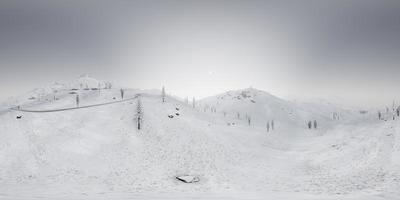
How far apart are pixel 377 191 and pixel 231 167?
61.0 ft

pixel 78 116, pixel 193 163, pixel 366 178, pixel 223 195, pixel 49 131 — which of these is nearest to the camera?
pixel 223 195

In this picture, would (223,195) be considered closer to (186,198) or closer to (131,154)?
(186,198)

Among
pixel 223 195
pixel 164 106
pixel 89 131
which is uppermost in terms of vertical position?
pixel 164 106

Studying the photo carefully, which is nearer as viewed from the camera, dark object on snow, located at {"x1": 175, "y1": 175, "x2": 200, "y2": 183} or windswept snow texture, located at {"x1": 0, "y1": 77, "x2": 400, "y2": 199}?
windswept snow texture, located at {"x1": 0, "y1": 77, "x2": 400, "y2": 199}

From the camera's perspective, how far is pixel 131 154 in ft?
132

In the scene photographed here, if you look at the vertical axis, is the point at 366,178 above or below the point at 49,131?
below

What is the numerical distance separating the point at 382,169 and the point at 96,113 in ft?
171

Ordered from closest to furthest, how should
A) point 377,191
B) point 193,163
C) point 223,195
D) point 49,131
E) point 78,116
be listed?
1. point 377,191
2. point 223,195
3. point 193,163
4. point 49,131
5. point 78,116

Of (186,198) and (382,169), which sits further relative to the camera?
(382,169)

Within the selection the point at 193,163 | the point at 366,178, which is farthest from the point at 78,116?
the point at 366,178

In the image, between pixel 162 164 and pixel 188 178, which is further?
pixel 162 164

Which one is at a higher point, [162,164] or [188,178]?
[162,164]

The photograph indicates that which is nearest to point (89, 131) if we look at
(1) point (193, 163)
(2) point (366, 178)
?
(1) point (193, 163)

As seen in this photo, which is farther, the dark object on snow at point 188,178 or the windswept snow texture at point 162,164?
the dark object on snow at point 188,178
